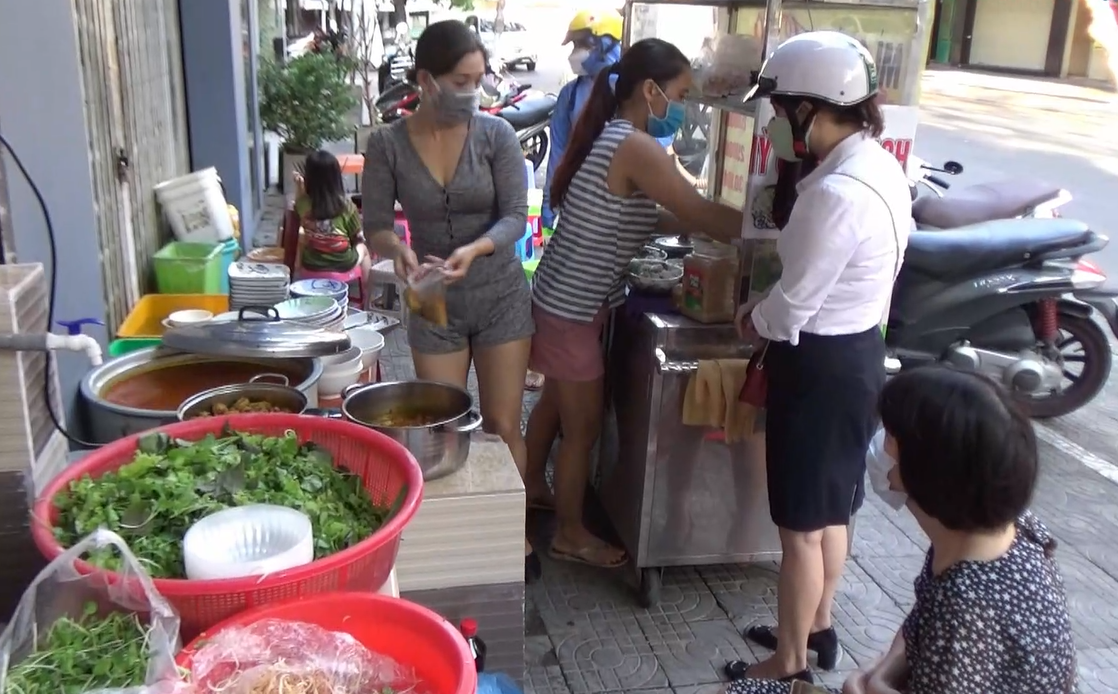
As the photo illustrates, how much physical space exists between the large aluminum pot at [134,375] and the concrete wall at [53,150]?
0.07m

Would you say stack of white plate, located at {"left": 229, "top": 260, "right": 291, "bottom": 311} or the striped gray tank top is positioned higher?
the striped gray tank top

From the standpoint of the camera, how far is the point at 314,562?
138 centimetres

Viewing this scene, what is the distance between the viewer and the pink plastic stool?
16.2 feet

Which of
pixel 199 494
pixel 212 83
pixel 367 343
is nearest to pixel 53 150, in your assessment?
pixel 367 343

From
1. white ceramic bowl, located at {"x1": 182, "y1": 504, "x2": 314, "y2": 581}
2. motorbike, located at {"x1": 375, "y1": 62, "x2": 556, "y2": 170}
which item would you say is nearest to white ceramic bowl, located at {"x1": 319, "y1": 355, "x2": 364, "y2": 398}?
white ceramic bowl, located at {"x1": 182, "y1": 504, "x2": 314, "y2": 581}

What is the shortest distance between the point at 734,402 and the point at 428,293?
3.26 feet

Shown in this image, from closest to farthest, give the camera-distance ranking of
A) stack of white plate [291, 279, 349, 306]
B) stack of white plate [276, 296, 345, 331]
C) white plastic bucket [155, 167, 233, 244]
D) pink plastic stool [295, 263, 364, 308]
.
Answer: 1. stack of white plate [276, 296, 345, 331]
2. stack of white plate [291, 279, 349, 306]
3. white plastic bucket [155, 167, 233, 244]
4. pink plastic stool [295, 263, 364, 308]

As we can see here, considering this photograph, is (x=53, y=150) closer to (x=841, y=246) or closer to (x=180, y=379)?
(x=180, y=379)

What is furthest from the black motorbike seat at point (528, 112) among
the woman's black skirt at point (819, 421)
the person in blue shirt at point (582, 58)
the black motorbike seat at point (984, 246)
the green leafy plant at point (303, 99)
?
the woman's black skirt at point (819, 421)

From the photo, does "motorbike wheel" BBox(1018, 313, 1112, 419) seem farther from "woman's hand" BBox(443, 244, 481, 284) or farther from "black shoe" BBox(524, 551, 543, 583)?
"woman's hand" BBox(443, 244, 481, 284)

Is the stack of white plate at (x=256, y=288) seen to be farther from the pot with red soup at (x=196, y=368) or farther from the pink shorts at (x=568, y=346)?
the pink shorts at (x=568, y=346)

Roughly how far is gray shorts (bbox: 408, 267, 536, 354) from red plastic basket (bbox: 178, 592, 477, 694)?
1.66m

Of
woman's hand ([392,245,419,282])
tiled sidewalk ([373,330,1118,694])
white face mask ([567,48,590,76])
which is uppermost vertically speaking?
white face mask ([567,48,590,76])

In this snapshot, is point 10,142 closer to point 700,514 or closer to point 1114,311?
point 700,514
